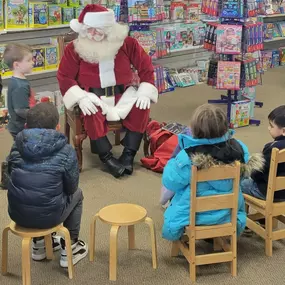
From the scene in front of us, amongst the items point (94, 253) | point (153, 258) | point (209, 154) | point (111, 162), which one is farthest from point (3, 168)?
point (209, 154)

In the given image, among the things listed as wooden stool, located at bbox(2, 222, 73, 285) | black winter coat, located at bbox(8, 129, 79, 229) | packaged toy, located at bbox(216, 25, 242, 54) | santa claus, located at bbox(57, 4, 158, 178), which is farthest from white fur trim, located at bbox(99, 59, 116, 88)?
wooden stool, located at bbox(2, 222, 73, 285)

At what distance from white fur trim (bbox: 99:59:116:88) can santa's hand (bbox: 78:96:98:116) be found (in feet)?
0.78

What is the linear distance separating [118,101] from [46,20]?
162 centimetres

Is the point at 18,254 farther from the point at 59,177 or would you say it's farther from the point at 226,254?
the point at 226,254

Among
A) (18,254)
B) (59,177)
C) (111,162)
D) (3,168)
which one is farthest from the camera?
(111,162)

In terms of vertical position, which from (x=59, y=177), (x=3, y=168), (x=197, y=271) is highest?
(x=59, y=177)

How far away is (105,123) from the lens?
13.0 feet

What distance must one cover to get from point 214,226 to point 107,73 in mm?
1859

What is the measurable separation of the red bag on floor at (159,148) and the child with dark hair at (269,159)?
118cm

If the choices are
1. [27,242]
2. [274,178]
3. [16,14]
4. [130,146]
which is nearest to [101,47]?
[130,146]

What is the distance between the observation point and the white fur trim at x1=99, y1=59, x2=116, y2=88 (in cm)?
400

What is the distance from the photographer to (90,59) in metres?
3.97

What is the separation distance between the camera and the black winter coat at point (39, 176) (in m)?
2.35

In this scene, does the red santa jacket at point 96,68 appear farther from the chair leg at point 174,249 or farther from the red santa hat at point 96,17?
the chair leg at point 174,249
